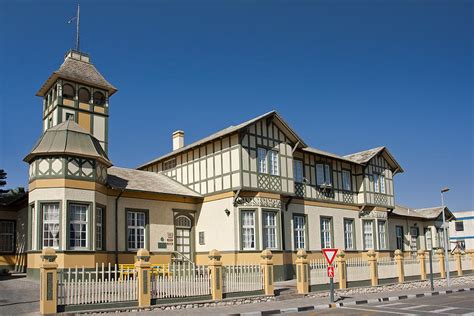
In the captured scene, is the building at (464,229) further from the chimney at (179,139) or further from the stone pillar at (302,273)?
the stone pillar at (302,273)

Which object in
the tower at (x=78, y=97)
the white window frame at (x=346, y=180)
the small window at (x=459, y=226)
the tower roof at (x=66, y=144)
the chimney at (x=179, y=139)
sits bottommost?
the small window at (x=459, y=226)

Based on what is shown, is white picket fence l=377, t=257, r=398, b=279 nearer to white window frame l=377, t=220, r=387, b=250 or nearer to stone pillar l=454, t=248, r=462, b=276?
stone pillar l=454, t=248, r=462, b=276

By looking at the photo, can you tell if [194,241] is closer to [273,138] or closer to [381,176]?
[273,138]

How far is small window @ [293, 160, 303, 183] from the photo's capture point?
26964 millimetres

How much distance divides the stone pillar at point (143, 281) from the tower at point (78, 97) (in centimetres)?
1314

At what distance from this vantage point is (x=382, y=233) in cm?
3161

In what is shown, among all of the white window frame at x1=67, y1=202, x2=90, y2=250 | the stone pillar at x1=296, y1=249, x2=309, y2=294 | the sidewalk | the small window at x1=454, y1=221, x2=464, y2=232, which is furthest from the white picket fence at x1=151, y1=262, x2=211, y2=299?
the small window at x1=454, y1=221, x2=464, y2=232

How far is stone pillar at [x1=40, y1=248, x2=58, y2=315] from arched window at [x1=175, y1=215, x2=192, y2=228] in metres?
11.8

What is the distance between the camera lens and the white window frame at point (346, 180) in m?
30.3

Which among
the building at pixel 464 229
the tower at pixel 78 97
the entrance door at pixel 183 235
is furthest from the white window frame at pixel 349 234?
the building at pixel 464 229

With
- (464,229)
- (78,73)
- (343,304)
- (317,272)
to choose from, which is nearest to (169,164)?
(78,73)

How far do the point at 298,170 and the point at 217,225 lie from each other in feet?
20.9

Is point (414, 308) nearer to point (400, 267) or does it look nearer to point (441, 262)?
point (400, 267)

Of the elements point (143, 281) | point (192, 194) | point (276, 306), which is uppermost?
point (192, 194)
